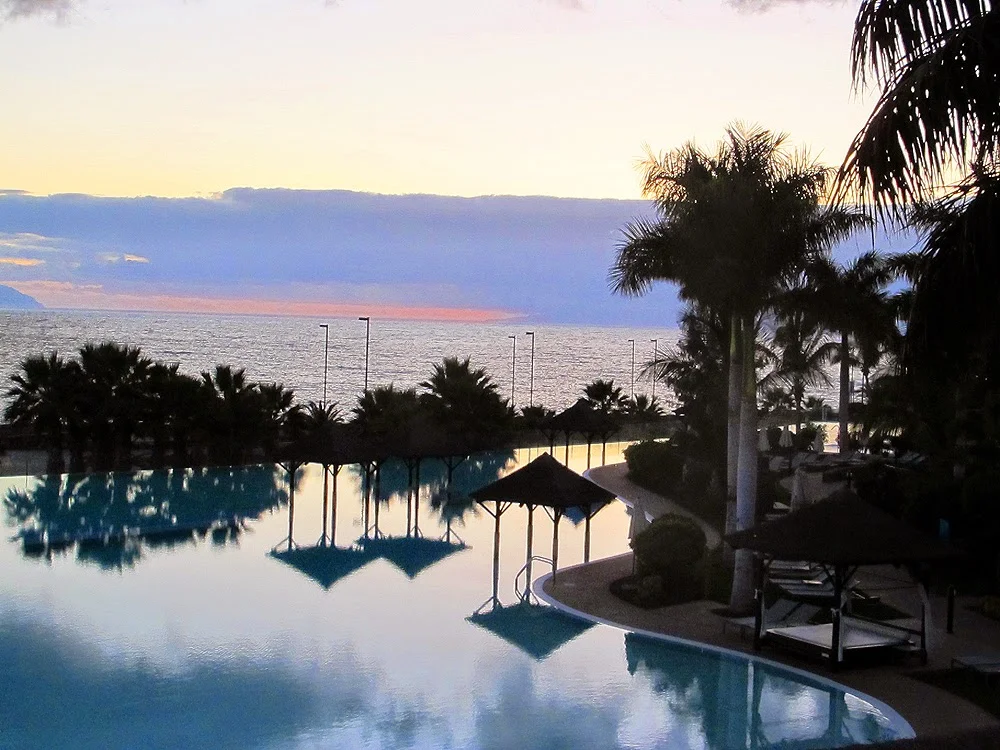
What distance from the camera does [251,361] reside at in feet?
451

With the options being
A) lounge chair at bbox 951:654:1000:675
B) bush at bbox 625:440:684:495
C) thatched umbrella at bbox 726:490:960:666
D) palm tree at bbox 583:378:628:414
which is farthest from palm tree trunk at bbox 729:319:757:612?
palm tree at bbox 583:378:628:414

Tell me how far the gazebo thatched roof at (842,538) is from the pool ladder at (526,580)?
15.0ft

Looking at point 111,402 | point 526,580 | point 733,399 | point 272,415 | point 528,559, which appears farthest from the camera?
point 272,415

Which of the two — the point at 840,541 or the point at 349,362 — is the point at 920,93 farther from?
the point at 349,362

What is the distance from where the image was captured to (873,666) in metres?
12.2

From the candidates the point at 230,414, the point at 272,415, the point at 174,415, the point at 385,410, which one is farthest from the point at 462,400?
the point at 174,415

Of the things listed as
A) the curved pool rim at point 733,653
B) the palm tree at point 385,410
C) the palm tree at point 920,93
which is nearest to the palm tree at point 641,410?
the palm tree at point 385,410

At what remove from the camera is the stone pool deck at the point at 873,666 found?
10586 mm

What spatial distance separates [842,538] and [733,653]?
6.83 ft

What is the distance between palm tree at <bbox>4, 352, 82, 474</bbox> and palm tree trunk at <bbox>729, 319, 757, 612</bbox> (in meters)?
19.3

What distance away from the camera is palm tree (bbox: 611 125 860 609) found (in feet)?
46.6

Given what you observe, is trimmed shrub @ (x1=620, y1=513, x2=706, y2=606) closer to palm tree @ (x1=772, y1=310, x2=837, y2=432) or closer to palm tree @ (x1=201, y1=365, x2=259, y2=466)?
palm tree @ (x1=772, y1=310, x2=837, y2=432)

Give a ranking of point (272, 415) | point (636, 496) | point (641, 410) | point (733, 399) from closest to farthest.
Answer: point (733, 399) < point (636, 496) < point (272, 415) < point (641, 410)

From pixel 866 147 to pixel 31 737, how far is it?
9222 millimetres
